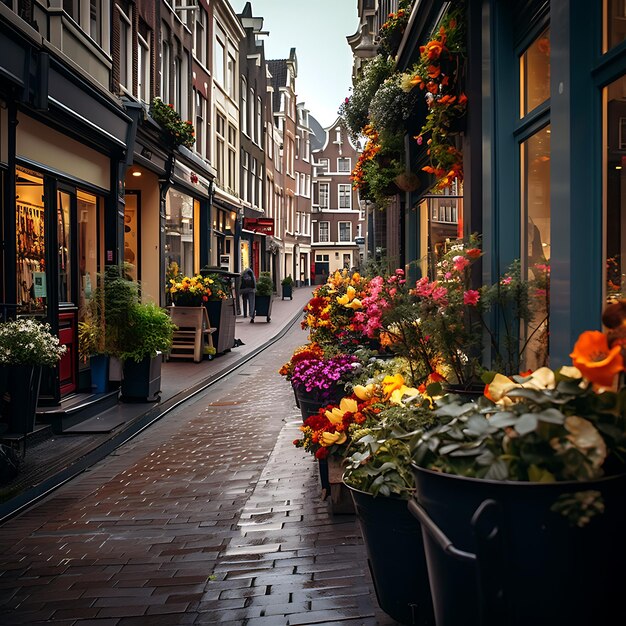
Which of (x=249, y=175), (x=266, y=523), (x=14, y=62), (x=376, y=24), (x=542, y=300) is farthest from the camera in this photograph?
(x=249, y=175)

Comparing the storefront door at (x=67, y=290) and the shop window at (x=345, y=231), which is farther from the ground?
the shop window at (x=345, y=231)

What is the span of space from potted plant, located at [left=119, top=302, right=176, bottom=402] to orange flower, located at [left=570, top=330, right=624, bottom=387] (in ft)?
28.2

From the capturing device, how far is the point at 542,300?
4711 mm

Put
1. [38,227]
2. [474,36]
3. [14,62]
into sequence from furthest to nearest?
[38,227]
[14,62]
[474,36]

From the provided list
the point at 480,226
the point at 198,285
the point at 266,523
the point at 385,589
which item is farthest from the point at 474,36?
the point at 198,285

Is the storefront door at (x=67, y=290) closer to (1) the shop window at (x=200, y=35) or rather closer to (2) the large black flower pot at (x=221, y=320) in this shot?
(2) the large black flower pot at (x=221, y=320)

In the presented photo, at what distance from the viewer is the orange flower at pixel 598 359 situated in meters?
1.94

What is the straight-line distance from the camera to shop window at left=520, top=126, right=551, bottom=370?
472 cm

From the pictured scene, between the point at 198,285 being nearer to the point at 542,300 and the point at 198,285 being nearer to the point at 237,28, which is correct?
the point at 542,300

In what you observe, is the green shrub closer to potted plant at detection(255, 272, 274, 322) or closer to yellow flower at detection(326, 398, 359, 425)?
potted plant at detection(255, 272, 274, 322)

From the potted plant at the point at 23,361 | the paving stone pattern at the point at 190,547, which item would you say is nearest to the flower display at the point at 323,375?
the paving stone pattern at the point at 190,547

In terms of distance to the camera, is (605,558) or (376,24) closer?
(605,558)

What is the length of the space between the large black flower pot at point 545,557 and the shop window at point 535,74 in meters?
3.35

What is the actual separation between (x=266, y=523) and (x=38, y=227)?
17.3 feet
